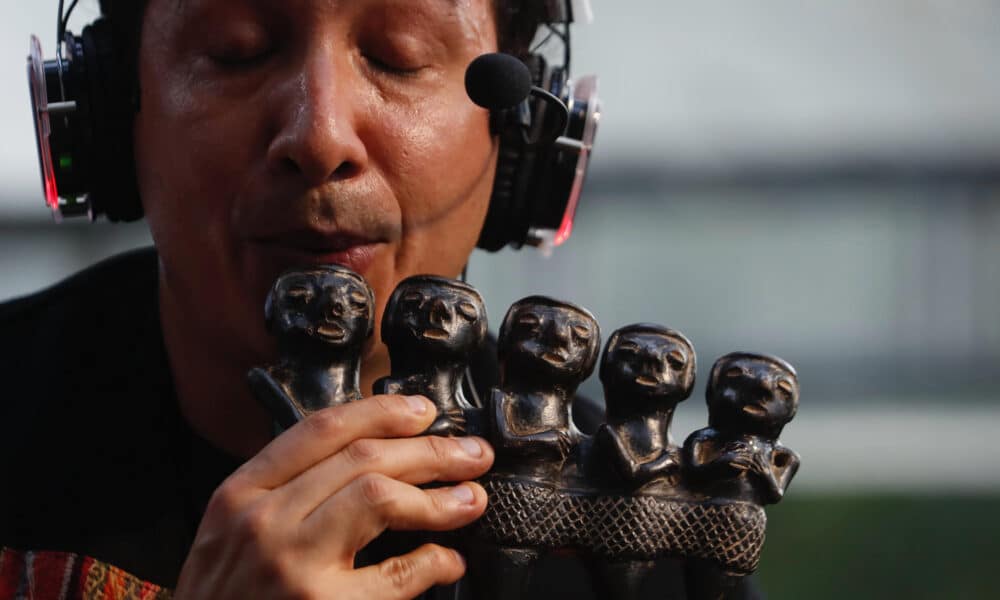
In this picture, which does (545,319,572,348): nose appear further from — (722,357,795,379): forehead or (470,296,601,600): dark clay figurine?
(722,357,795,379): forehead

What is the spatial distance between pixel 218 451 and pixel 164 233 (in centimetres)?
33

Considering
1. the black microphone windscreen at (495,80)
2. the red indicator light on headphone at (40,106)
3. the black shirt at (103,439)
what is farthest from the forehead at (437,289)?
the red indicator light on headphone at (40,106)

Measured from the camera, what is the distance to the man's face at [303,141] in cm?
119

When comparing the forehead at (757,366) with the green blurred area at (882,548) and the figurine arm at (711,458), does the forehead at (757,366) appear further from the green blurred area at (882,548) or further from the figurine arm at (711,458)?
the green blurred area at (882,548)

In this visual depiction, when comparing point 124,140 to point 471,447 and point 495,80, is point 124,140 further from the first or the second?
point 471,447

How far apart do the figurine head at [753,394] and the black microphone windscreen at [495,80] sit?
32 centimetres

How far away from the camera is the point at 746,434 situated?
976 millimetres

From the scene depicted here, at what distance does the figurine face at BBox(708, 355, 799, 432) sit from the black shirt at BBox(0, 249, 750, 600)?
0.38 m

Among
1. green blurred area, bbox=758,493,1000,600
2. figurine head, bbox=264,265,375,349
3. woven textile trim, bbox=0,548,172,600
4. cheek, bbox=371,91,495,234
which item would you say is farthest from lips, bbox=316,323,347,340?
green blurred area, bbox=758,493,1000,600

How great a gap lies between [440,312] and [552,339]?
0.09 meters

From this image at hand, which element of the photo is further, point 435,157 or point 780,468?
point 435,157

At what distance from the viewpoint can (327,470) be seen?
952mm

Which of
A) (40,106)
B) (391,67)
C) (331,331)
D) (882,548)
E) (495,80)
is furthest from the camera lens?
(882,548)

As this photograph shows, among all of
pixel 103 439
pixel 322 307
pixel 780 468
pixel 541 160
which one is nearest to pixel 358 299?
pixel 322 307
